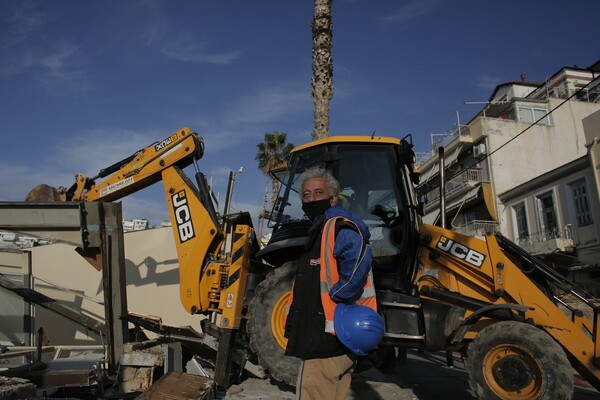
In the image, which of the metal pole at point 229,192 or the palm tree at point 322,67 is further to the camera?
the palm tree at point 322,67

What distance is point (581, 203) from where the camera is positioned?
64.8ft

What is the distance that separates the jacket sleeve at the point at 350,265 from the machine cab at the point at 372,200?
105 inches

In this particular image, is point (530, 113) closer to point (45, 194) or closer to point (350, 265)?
point (45, 194)

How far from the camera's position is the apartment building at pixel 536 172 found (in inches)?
766

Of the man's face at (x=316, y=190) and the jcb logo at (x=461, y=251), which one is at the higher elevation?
the man's face at (x=316, y=190)

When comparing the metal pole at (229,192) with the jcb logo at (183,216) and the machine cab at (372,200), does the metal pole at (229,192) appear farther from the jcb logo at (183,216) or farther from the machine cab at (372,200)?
the machine cab at (372,200)

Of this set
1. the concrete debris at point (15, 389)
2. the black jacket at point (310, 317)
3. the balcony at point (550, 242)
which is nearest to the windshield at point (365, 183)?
the black jacket at point (310, 317)

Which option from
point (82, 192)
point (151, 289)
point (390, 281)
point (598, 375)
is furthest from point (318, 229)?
point (151, 289)

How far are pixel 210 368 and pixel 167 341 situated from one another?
0.81 m

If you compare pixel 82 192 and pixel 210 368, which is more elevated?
pixel 82 192

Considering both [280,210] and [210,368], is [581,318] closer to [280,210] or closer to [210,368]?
[280,210]

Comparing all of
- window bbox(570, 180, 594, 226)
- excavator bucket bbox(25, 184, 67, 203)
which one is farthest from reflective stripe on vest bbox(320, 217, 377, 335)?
window bbox(570, 180, 594, 226)

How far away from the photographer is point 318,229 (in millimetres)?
2770

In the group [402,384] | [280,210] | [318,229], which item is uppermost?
[280,210]
